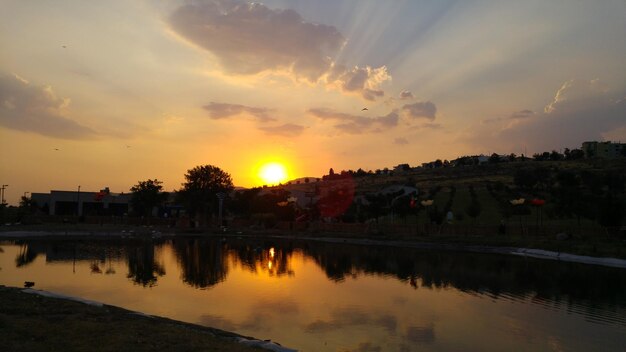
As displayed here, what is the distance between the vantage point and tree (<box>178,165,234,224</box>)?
9488 cm

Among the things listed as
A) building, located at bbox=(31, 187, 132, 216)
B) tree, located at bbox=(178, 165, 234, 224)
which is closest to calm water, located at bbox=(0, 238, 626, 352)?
tree, located at bbox=(178, 165, 234, 224)

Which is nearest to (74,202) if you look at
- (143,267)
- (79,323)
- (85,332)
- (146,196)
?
(146,196)

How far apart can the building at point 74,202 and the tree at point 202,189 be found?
23.6 meters

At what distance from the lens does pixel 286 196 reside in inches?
4323

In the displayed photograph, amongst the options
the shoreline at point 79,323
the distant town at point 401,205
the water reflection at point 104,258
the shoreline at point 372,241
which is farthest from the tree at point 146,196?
the shoreline at point 79,323

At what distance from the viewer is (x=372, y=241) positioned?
224 ft

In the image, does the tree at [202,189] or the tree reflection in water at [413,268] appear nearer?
the tree reflection in water at [413,268]

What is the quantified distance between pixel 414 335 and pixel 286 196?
91.8 meters

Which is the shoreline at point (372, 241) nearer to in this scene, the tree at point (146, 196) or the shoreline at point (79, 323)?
the tree at point (146, 196)

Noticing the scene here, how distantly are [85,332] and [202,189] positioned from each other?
8475 centimetres

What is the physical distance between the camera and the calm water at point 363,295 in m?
18.3

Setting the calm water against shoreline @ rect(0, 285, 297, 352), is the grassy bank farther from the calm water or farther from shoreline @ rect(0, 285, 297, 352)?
the calm water

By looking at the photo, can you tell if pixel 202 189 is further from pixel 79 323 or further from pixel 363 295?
pixel 79 323

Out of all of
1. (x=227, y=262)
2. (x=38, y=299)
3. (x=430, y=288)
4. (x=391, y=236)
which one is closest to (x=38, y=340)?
(x=38, y=299)
